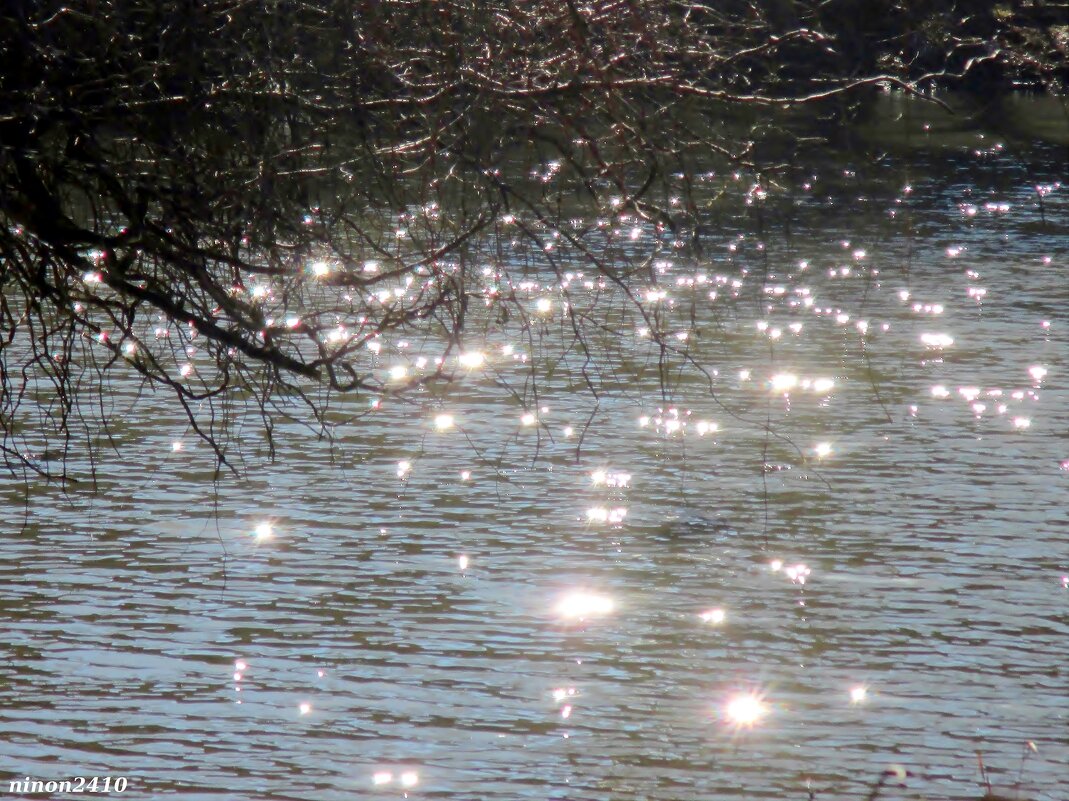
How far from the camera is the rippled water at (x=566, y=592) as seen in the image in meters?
6.68

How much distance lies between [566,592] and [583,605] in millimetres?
205

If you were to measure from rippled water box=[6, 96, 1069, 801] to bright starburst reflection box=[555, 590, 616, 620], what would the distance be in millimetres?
65

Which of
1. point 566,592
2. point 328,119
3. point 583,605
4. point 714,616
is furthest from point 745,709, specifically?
point 328,119

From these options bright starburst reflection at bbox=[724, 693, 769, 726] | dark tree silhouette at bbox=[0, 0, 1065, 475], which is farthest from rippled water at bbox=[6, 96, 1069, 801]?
dark tree silhouette at bbox=[0, 0, 1065, 475]

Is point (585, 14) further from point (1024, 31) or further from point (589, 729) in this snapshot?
point (589, 729)

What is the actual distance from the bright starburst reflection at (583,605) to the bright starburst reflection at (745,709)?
1185mm

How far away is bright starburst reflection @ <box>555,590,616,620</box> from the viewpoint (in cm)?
838

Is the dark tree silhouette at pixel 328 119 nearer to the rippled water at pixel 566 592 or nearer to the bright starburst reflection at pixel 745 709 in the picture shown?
the rippled water at pixel 566 592

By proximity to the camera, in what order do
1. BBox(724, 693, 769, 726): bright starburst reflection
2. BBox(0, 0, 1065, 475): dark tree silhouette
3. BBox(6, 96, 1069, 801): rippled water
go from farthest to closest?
BBox(724, 693, 769, 726): bright starburst reflection, BBox(6, 96, 1069, 801): rippled water, BBox(0, 0, 1065, 475): dark tree silhouette

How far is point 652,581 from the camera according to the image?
8953 mm

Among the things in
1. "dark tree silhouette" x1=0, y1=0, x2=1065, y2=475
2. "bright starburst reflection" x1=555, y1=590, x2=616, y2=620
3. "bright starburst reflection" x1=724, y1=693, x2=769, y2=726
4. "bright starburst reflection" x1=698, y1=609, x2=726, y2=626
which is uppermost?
"bright starburst reflection" x1=555, y1=590, x2=616, y2=620

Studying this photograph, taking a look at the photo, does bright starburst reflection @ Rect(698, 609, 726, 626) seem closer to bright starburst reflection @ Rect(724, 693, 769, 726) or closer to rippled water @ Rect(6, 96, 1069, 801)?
rippled water @ Rect(6, 96, 1069, 801)

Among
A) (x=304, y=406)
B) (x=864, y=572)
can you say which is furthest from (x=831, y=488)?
(x=304, y=406)

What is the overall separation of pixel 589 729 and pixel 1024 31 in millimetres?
3502
